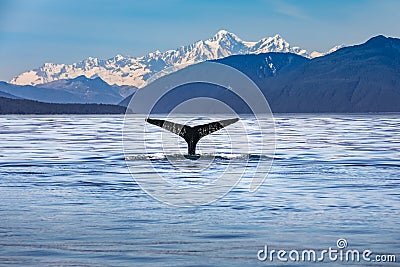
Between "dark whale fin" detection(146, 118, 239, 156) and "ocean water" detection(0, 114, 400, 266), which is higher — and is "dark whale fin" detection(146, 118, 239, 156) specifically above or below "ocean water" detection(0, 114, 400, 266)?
above

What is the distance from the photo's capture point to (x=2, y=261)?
1361cm

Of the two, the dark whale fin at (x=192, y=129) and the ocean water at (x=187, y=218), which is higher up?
the dark whale fin at (x=192, y=129)

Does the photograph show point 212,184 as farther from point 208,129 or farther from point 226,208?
point 208,129

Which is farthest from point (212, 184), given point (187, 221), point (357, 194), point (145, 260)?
point (145, 260)

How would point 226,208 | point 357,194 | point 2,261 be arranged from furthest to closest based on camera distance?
point 357,194, point 226,208, point 2,261

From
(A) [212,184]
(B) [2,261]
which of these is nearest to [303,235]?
(B) [2,261]

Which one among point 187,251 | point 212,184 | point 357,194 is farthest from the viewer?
point 212,184

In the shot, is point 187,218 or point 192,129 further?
point 192,129

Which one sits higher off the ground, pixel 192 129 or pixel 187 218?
pixel 192 129

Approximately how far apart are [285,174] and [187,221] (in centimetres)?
1259

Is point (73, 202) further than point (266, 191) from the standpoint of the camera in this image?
No

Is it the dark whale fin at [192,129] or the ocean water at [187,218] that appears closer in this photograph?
the ocean water at [187,218]

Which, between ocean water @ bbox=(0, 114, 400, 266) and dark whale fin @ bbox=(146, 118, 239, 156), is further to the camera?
dark whale fin @ bbox=(146, 118, 239, 156)

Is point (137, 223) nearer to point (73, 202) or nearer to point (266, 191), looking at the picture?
point (73, 202)
